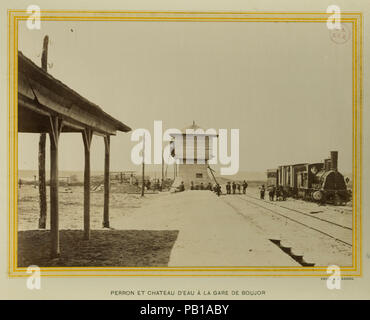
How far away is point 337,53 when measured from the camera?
654cm

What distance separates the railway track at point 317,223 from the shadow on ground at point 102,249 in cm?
234

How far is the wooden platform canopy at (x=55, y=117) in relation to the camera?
5.21 m

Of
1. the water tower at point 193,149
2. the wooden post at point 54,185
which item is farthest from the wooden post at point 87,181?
the water tower at point 193,149

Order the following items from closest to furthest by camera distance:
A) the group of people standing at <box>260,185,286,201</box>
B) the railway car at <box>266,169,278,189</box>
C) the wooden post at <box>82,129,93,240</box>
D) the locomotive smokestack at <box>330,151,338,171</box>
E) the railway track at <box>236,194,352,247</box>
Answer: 1. the railway track at <box>236,194,352,247</box>
2. the locomotive smokestack at <box>330,151,338,171</box>
3. the wooden post at <box>82,129,93,240</box>
4. the railway car at <box>266,169,278,189</box>
5. the group of people standing at <box>260,185,286,201</box>

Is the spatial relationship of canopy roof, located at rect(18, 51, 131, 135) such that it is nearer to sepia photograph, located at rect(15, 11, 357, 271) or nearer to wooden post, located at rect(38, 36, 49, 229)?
sepia photograph, located at rect(15, 11, 357, 271)

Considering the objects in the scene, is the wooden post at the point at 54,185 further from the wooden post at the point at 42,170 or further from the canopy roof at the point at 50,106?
the wooden post at the point at 42,170

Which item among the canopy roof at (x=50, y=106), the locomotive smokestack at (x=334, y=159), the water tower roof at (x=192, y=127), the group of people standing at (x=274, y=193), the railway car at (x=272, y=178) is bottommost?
the group of people standing at (x=274, y=193)

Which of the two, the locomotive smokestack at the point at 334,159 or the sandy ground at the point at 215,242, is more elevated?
the locomotive smokestack at the point at 334,159

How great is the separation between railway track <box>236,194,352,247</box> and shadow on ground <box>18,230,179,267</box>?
2342mm

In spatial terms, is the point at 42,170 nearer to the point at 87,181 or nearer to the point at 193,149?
the point at 87,181

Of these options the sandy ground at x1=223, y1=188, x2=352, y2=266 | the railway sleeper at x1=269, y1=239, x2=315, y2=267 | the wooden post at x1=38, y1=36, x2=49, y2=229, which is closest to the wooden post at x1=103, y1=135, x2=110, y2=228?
the wooden post at x1=38, y1=36, x2=49, y2=229

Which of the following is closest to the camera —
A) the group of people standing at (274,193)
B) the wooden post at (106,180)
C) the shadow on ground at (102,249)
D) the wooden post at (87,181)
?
the shadow on ground at (102,249)

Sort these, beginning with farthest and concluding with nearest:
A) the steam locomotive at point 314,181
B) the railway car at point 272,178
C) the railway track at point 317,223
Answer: the railway car at point 272,178 < the steam locomotive at point 314,181 < the railway track at point 317,223

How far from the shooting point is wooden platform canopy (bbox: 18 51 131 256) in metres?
5.21
